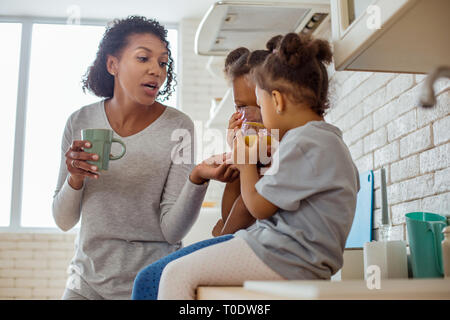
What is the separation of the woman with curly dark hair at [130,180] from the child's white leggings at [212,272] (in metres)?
0.31

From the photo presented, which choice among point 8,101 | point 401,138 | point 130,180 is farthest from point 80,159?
point 8,101

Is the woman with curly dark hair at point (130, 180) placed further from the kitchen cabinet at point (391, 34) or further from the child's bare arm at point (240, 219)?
the kitchen cabinet at point (391, 34)

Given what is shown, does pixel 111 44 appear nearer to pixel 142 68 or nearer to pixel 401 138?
pixel 142 68

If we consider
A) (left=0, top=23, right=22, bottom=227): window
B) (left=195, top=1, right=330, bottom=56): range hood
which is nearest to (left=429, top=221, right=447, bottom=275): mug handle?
(left=195, top=1, right=330, bottom=56): range hood

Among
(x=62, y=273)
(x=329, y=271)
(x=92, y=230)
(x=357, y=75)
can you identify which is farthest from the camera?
(x=62, y=273)

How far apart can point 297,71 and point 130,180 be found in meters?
0.55

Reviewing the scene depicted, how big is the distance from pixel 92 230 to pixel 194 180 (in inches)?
12.5

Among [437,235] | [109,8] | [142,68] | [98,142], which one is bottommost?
[437,235]

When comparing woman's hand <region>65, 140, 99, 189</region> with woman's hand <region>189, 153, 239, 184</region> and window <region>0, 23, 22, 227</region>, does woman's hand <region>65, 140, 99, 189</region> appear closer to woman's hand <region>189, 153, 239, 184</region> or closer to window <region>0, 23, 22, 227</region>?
woman's hand <region>189, 153, 239, 184</region>

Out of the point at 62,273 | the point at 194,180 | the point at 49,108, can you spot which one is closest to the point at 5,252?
the point at 62,273

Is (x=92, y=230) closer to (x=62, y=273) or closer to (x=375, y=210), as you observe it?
(x=375, y=210)

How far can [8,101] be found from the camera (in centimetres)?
463

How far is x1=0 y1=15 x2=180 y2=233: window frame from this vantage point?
4.51 m
